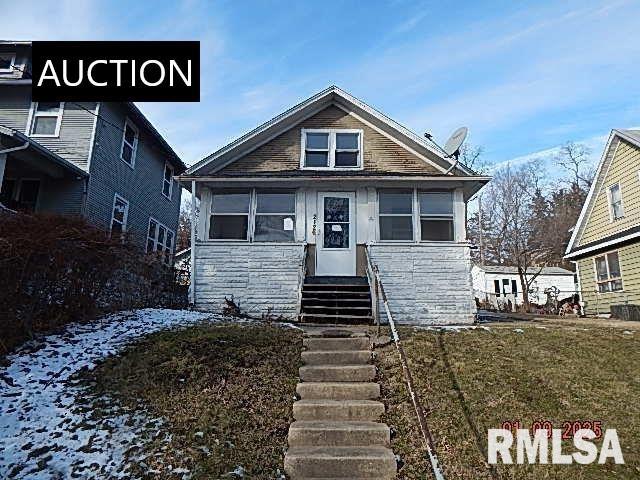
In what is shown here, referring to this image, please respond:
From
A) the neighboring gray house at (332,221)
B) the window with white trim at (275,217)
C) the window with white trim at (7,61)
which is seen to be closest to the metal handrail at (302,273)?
the neighboring gray house at (332,221)

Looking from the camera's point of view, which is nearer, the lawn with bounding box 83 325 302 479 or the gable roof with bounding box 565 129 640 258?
the lawn with bounding box 83 325 302 479

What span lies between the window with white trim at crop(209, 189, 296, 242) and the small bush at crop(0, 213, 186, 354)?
290 centimetres

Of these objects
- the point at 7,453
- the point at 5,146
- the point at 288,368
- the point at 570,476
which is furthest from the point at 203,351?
the point at 5,146

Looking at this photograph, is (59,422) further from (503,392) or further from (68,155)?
(68,155)

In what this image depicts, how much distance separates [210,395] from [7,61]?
14.8m

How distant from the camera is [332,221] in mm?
11562

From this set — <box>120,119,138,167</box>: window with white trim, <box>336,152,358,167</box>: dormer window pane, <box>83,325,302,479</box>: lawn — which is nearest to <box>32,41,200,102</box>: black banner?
<box>336,152,358,167</box>: dormer window pane

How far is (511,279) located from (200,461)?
115 feet

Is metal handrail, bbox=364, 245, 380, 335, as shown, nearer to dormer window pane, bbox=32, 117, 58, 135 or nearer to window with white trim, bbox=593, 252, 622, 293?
dormer window pane, bbox=32, 117, 58, 135

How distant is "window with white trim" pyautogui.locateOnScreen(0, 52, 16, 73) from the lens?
564 inches

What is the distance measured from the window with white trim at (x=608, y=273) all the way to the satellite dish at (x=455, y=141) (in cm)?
963

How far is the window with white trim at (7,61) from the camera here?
1432 cm

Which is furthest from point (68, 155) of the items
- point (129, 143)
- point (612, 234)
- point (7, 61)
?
point (612, 234)
